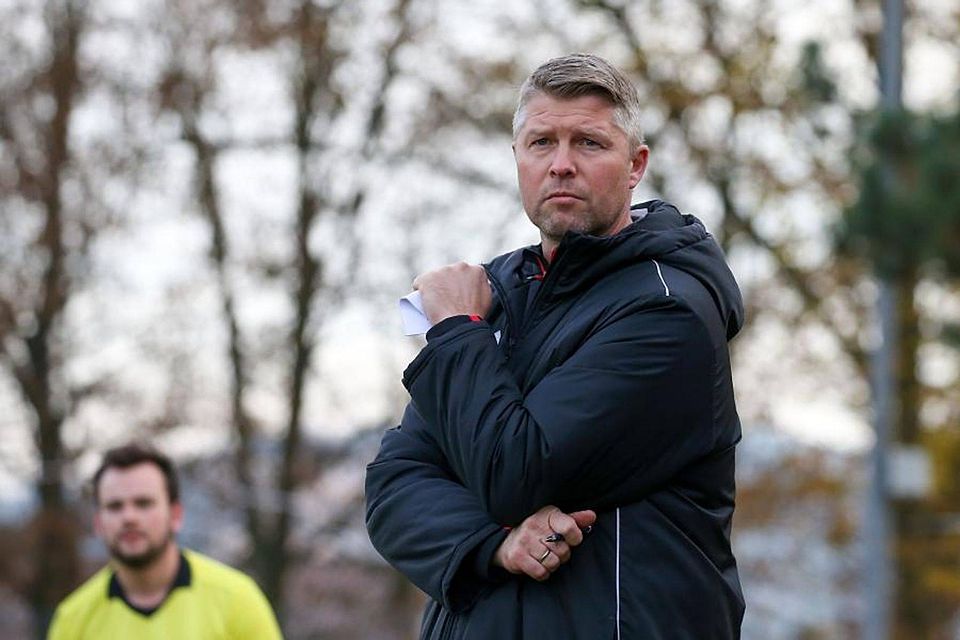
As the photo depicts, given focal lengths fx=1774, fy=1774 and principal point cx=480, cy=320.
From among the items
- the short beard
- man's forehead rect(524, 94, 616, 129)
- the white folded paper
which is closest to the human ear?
man's forehead rect(524, 94, 616, 129)

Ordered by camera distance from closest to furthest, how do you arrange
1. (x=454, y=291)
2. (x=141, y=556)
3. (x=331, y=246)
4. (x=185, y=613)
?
(x=454, y=291)
(x=185, y=613)
(x=141, y=556)
(x=331, y=246)

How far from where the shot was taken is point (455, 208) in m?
23.7

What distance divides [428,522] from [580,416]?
0.41m

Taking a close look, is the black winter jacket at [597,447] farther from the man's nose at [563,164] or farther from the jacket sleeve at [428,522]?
the man's nose at [563,164]

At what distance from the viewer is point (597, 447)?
317cm

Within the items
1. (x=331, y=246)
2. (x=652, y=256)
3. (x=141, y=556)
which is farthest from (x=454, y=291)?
(x=331, y=246)

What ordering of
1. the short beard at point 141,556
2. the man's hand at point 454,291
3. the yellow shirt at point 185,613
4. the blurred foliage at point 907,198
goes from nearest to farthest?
the man's hand at point 454,291 < the yellow shirt at point 185,613 < the short beard at point 141,556 < the blurred foliage at point 907,198

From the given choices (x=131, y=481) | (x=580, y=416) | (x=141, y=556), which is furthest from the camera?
(x=131, y=481)

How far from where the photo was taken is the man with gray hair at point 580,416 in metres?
3.17

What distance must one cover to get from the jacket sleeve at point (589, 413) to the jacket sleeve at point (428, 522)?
8 cm

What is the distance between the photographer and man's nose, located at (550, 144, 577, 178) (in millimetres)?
3330

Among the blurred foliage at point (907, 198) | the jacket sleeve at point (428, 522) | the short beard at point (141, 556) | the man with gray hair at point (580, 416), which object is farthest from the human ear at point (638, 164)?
the blurred foliage at point (907, 198)

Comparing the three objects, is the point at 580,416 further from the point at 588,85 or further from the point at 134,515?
the point at 134,515

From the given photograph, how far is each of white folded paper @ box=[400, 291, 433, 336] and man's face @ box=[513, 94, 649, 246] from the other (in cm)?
28
